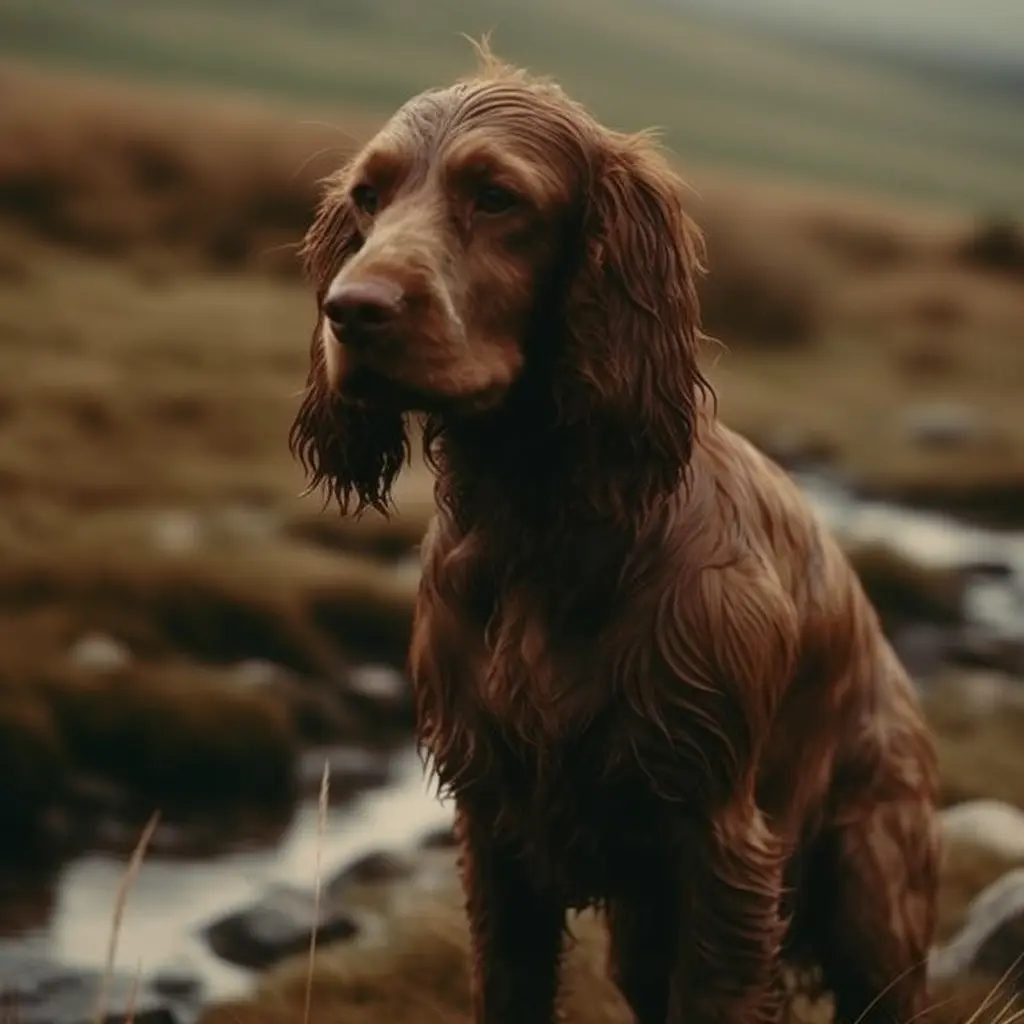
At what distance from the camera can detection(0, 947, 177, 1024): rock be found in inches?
267

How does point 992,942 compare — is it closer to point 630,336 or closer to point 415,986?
point 415,986

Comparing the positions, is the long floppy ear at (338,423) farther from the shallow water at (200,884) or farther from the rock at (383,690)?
the rock at (383,690)

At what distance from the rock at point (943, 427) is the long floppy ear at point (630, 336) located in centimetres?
1483

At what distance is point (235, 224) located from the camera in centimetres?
2377

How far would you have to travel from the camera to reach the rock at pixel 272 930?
24.9ft

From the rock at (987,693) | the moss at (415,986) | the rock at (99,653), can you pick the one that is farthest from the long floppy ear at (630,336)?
the rock at (987,693)

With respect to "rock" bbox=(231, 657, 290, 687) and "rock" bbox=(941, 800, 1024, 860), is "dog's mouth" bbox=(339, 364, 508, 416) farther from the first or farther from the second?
"rock" bbox=(231, 657, 290, 687)

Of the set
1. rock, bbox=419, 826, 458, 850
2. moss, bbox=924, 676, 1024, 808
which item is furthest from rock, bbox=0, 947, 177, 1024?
moss, bbox=924, 676, 1024, 808

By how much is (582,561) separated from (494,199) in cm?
83

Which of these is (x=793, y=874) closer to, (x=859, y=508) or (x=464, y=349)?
(x=464, y=349)

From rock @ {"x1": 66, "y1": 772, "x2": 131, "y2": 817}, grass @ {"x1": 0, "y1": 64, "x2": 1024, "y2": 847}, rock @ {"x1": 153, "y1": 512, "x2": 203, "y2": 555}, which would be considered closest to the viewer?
rock @ {"x1": 66, "y1": 772, "x2": 131, "y2": 817}

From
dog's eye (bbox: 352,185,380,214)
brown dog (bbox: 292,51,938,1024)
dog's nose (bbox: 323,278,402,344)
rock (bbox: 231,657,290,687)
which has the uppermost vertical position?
dog's eye (bbox: 352,185,380,214)

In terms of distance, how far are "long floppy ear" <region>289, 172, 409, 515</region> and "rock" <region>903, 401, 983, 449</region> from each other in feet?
48.0

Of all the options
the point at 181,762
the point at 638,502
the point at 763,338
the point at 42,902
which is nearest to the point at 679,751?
the point at 638,502
